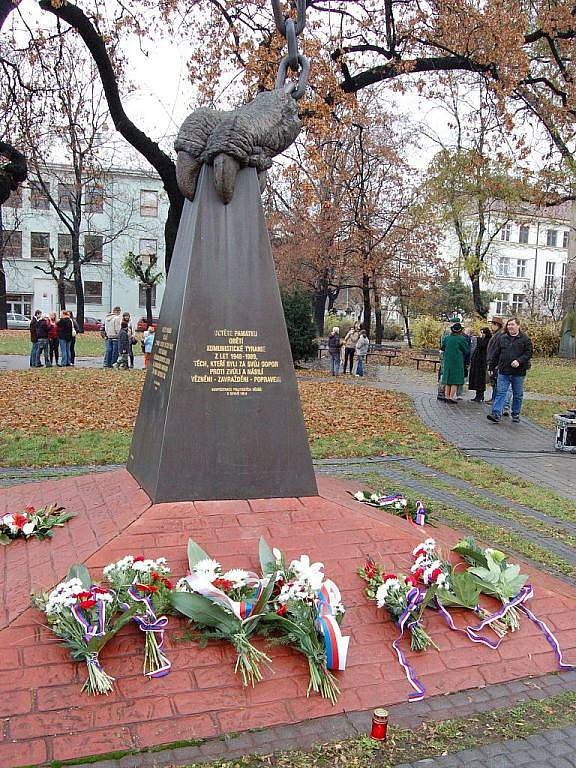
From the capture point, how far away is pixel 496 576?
4.55 meters

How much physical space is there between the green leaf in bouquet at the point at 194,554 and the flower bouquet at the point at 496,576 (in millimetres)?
1777

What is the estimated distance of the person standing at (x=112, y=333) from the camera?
19.9m

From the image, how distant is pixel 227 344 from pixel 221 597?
76.1 inches

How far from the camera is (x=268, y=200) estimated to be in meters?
31.5

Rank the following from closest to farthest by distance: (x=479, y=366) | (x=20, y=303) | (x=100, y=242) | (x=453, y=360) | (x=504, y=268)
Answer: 1. (x=453, y=360)
2. (x=479, y=366)
3. (x=100, y=242)
4. (x=20, y=303)
5. (x=504, y=268)

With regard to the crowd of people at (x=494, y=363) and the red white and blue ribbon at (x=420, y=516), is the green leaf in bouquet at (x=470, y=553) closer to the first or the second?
the red white and blue ribbon at (x=420, y=516)

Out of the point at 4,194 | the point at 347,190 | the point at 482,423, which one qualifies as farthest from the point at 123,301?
the point at 482,423

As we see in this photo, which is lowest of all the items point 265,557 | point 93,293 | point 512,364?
point 265,557

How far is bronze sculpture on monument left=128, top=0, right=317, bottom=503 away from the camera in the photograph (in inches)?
192

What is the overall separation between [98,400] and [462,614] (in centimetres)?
1056

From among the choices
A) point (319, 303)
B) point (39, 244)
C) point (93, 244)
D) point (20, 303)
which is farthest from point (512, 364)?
point (20, 303)

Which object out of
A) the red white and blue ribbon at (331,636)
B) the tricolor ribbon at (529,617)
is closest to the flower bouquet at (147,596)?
the red white and blue ribbon at (331,636)

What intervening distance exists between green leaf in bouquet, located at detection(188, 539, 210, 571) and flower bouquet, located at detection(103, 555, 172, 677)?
0.48 feet

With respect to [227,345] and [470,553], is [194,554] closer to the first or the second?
[227,345]
